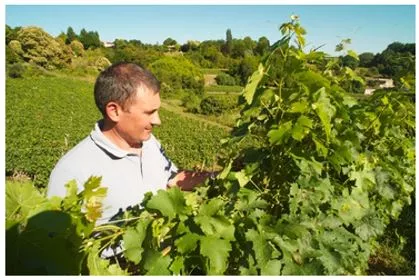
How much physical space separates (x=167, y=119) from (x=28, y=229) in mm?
23896

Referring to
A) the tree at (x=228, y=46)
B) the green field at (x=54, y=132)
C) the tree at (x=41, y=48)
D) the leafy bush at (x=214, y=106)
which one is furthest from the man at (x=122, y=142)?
the tree at (x=228, y=46)

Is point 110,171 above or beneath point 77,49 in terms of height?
beneath

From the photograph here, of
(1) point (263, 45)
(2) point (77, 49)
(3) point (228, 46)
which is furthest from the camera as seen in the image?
(3) point (228, 46)

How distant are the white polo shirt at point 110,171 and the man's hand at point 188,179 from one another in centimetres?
15

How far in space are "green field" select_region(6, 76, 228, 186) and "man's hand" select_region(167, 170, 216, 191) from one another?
0.74 m

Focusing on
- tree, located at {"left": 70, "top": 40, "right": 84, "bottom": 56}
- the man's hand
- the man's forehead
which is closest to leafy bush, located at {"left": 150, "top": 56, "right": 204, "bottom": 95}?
tree, located at {"left": 70, "top": 40, "right": 84, "bottom": 56}

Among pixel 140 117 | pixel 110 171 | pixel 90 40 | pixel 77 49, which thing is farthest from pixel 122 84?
pixel 90 40

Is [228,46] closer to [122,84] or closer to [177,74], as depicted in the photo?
[177,74]

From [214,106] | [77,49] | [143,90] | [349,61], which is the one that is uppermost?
[77,49]

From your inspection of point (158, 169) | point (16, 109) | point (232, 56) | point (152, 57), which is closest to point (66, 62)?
point (152, 57)

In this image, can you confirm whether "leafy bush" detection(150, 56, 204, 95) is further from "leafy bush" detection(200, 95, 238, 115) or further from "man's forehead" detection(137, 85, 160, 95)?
"man's forehead" detection(137, 85, 160, 95)

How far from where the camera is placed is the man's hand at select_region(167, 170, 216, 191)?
3.26 meters

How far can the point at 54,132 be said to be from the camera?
16.5 m

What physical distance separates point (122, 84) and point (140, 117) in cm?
28
